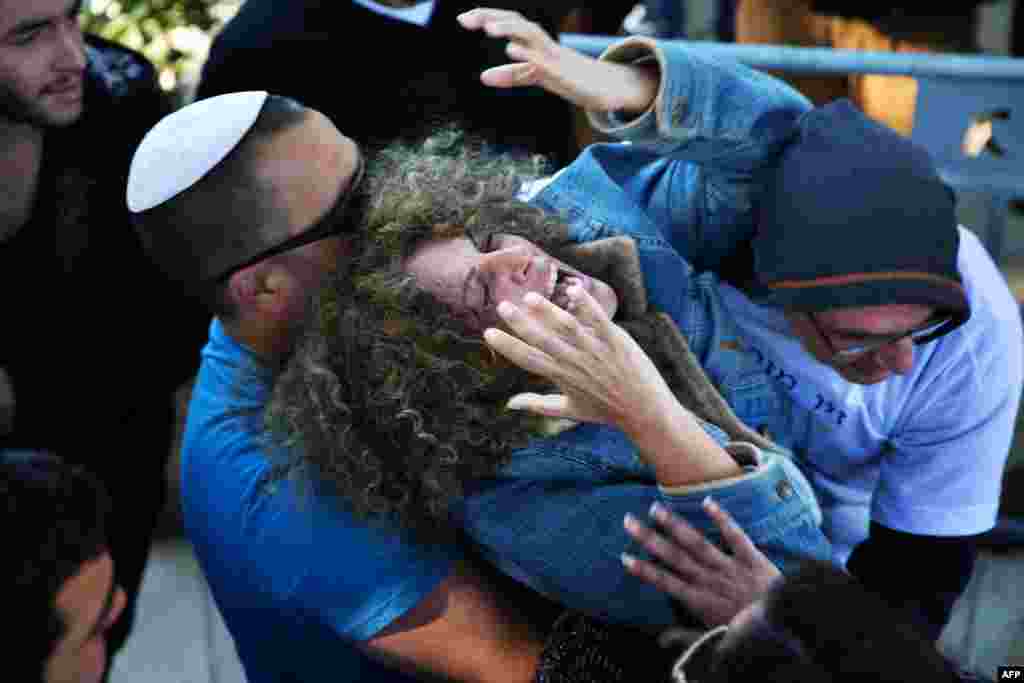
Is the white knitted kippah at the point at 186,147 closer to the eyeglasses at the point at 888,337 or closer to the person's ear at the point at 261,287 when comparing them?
the person's ear at the point at 261,287

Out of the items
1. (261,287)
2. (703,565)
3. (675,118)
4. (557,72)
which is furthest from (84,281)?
(703,565)

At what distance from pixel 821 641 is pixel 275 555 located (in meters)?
0.89

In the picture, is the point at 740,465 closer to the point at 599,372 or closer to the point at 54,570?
the point at 599,372

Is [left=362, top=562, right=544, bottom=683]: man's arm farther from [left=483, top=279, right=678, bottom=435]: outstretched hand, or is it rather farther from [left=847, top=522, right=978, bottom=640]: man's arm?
[left=847, top=522, right=978, bottom=640]: man's arm

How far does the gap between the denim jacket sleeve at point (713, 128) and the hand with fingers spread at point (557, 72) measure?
4 centimetres

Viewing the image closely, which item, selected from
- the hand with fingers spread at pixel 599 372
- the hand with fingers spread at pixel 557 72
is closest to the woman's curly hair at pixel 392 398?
the hand with fingers spread at pixel 599 372

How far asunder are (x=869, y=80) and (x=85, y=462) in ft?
9.90

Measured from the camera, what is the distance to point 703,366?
79.7 inches

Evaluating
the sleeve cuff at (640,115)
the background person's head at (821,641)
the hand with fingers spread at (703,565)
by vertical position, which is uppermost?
the sleeve cuff at (640,115)

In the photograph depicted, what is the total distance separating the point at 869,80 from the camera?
423 cm

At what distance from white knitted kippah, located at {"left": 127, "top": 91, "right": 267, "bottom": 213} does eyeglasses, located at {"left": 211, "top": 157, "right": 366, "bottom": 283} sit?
149mm

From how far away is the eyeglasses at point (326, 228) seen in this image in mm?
1854

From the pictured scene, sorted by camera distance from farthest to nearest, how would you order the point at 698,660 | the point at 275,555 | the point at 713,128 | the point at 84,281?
1. the point at 84,281
2. the point at 713,128
3. the point at 275,555
4. the point at 698,660

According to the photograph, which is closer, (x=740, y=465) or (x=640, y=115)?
(x=740, y=465)
